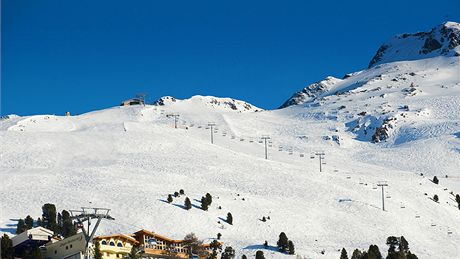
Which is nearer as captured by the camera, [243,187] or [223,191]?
[223,191]

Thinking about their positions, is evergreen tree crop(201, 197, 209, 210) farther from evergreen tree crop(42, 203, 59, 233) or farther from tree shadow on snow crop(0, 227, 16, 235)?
tree shadow on snow crop(0, 227, 16, 235)

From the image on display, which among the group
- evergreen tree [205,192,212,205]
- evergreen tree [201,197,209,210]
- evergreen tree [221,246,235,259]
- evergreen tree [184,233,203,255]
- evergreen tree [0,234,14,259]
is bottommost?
evergreen tree [221,246,235,259]

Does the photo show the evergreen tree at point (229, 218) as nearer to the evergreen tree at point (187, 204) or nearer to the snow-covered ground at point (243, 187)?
the snow-covered ground at point (243, 187)

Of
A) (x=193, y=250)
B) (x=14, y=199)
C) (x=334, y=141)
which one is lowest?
(x=193, y=250)

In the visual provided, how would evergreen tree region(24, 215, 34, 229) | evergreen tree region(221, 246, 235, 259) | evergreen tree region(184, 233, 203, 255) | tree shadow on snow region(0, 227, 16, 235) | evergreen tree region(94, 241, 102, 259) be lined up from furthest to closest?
evergreen tree region(24, 215, 34, 229), tree shadow on snow region(0, 227, 16, 235), evergreen tree region(184, 233, 203, 255), evergreen tree region(221, 246, 235, 259), evergreen tree region(94, 241, 102, 259)

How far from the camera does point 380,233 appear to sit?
93375 mm

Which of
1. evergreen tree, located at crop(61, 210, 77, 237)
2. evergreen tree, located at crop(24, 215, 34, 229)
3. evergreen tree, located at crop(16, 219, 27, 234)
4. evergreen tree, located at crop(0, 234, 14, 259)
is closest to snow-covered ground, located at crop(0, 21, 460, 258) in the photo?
evergreen tree, located at crop(16, 219, 27, 234)

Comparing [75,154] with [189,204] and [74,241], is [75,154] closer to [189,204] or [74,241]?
[189,204]

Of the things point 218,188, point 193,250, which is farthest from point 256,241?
point 218,188

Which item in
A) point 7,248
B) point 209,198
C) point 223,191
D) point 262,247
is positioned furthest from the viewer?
point 223,191

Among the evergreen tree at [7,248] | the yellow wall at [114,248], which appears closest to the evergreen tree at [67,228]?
the yellow wall at [114,248]

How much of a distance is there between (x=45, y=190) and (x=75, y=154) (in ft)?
108

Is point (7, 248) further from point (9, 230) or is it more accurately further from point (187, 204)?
point (187, 204)

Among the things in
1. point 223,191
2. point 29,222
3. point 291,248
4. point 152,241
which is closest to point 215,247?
point 152,241
